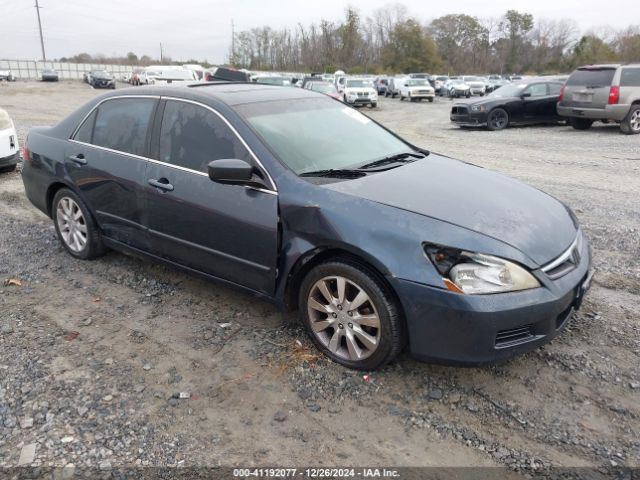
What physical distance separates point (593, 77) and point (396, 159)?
12449mm

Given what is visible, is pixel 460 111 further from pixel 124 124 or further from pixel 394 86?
pixel 394 86

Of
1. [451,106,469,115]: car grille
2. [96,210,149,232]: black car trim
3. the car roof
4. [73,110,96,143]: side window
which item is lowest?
[96,210,149,232]: black car trim

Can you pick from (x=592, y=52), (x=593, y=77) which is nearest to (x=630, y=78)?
(x=593, y=77)

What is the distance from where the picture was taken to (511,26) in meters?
92.1

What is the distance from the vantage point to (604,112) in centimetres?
1374

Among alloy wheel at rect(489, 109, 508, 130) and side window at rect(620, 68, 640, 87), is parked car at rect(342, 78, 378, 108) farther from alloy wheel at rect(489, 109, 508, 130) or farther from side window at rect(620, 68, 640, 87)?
side window at rect(620, 68, 640, 87)

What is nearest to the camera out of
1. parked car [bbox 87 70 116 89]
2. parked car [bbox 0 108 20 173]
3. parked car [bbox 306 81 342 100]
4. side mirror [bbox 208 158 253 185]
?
side mirror [bbox 208 158 253 185]

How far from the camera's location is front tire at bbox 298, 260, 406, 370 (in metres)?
2.98

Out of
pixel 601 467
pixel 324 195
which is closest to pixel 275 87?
pixel 324 195

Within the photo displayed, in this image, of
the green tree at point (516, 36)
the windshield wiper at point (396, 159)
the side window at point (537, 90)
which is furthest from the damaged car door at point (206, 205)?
the green tree at point (516, 36)

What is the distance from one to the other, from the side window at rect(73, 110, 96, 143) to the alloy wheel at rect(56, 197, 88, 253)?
57cm

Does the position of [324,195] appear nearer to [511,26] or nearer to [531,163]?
[531,163]

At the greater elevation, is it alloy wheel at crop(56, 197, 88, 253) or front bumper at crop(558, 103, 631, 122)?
front bumper at crop(558, 103, 631, 122)

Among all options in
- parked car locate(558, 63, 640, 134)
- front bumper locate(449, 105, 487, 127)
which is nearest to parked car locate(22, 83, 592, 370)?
parked car locate(558, 63, 640, 134)
